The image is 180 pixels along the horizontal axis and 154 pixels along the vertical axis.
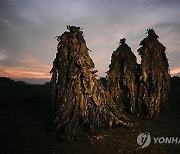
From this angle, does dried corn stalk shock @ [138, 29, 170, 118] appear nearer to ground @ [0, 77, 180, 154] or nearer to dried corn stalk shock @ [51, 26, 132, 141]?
ground @ [0, 77, 180, 154]

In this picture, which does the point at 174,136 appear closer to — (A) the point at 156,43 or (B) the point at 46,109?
(A) the point at 156,43

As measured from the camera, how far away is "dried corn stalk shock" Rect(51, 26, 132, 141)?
14.0m

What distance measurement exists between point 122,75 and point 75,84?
695cm

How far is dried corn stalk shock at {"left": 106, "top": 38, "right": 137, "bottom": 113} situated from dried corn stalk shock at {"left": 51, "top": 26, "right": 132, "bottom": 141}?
5.57 m

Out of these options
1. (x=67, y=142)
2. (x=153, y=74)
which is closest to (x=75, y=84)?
(x=67, y=142)

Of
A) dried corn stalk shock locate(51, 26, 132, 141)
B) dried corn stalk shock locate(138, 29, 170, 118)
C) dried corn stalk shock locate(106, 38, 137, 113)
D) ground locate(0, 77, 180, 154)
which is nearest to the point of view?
ground locate(0, 77, 180, 154)

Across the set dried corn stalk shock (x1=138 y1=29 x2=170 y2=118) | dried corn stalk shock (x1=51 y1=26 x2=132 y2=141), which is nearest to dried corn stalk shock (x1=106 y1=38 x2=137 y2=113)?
dried corn stalk shock (x1=138 y1=29 x2=170 y2=118)

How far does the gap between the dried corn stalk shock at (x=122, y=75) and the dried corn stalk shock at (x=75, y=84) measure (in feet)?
18.3

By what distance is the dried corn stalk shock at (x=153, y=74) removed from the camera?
747 inches

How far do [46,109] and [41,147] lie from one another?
7927mm

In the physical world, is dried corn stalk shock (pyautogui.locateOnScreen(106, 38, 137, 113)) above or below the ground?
above

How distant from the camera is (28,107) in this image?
72.2ft

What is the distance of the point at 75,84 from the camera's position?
46.2 ft

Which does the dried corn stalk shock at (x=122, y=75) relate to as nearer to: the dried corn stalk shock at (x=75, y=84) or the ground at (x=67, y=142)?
the ground at (x=67, y=142)
